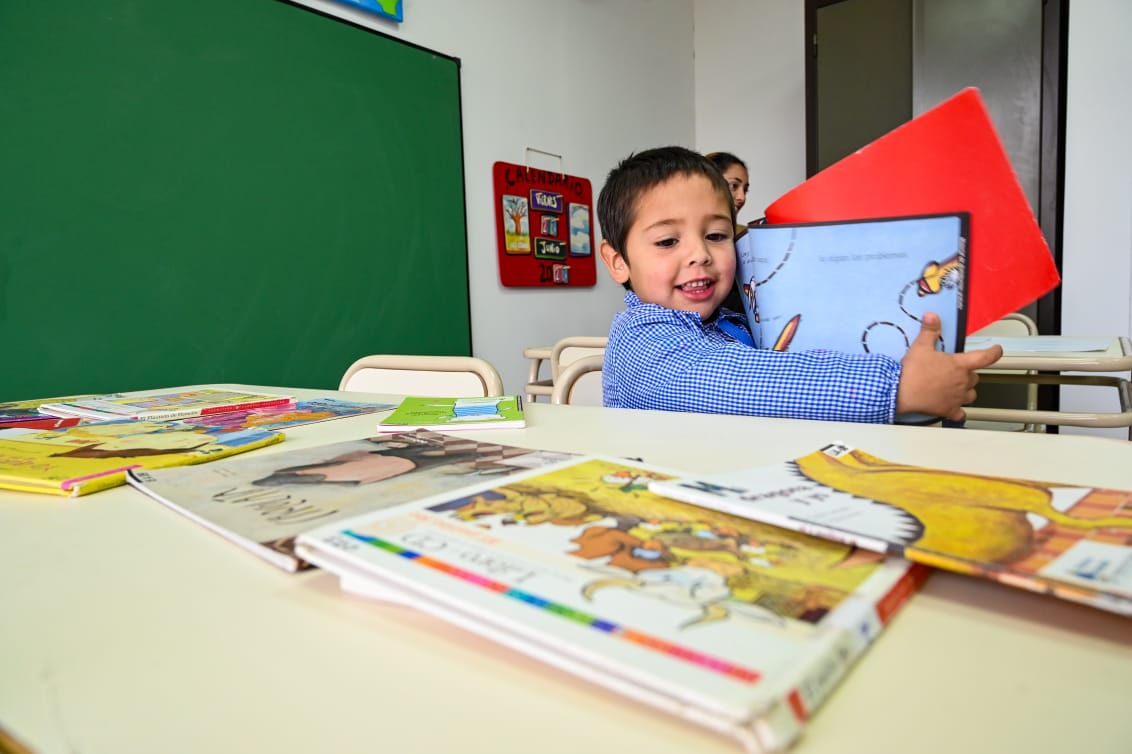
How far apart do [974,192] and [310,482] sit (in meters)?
0.71

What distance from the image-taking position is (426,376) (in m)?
1.28

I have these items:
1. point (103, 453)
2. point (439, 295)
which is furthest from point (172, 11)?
point (103, 453)

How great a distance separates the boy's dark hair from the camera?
3.57 feet

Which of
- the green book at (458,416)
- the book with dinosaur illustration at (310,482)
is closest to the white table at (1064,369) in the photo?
the green book at (458,416)

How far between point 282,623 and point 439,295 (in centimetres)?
230

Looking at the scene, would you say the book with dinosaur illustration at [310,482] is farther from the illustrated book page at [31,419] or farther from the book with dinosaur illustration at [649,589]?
the illustrated book page at [31,419]

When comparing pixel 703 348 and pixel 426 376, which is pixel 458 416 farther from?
pixel 426 376

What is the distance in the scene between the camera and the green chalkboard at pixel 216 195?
1.51 m

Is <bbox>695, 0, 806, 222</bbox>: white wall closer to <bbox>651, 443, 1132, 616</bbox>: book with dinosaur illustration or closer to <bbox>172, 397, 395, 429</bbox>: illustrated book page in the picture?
<bbox>172, 397, 395, 429</bbox>: illustrated book page

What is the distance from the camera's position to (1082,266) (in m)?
2.90

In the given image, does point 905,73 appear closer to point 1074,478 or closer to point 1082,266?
point 1082,266

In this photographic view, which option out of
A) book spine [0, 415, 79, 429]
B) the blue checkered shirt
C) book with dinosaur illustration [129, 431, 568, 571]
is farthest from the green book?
book spine [0, 415, 79, 429]

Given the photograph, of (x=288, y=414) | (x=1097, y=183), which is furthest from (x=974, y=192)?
(x=1097, y=183)

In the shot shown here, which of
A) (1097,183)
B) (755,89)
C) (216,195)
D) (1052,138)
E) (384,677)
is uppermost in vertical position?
(755,89)
